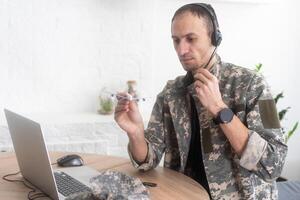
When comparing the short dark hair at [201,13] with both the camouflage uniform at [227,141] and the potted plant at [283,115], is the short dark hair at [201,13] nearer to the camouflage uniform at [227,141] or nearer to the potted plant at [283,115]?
the camouflage uniform at [227,141]

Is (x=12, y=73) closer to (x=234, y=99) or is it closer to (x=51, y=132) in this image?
(x=51, y=132)

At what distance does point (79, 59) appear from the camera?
90.5 inches

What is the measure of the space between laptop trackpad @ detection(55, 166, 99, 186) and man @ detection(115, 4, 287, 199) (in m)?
0.16

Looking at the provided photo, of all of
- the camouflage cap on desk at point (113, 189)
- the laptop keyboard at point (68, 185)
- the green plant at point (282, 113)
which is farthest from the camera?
the green plant at point (282, 113)

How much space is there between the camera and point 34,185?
1264 millimetres

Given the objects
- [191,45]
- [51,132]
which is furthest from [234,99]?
[51,132]

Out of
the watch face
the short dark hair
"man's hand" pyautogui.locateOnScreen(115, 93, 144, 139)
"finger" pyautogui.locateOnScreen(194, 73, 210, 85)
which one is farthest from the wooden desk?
the short dark hair

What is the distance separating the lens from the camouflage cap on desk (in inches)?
40.1

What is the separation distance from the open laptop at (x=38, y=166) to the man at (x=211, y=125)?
0.26m

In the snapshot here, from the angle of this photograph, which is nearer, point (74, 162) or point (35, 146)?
point (35, 146)

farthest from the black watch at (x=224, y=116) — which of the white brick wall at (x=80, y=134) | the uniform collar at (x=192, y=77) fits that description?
the white brick wall at (x=80, y=134)

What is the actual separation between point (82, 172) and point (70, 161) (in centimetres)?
11

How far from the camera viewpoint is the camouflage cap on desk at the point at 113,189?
1017 mm

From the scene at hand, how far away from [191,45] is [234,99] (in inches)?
9.5
